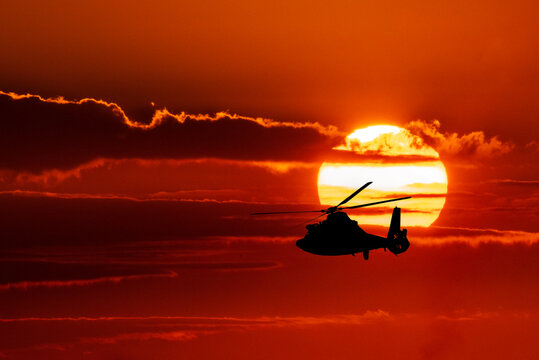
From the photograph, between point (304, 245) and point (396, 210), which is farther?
point (396, 210)

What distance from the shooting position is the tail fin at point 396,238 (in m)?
151

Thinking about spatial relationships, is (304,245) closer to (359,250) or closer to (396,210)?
(359,250)

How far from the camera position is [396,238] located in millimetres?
152500

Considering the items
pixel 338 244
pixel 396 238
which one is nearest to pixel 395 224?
pixel 396 238

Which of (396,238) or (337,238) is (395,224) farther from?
(337,238)

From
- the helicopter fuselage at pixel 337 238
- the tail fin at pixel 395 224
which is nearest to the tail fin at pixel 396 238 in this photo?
the tail fin at pixel 395 224

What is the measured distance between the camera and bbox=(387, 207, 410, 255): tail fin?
495 feet

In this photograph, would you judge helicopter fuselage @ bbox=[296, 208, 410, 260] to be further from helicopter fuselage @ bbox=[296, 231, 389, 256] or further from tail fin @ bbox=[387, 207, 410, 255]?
tail fin @ bbox=[387, 207, 410, 255]

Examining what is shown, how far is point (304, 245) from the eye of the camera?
14700 cm

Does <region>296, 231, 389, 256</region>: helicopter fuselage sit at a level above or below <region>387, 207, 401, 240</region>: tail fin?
below

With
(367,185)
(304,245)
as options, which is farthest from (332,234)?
(367,185)

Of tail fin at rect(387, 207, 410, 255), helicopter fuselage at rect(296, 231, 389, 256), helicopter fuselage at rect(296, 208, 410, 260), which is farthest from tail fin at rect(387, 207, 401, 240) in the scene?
helicopter fuselage at rect(296, 231, 389, 256)

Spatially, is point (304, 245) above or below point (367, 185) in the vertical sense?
below

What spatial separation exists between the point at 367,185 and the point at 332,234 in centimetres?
1400
